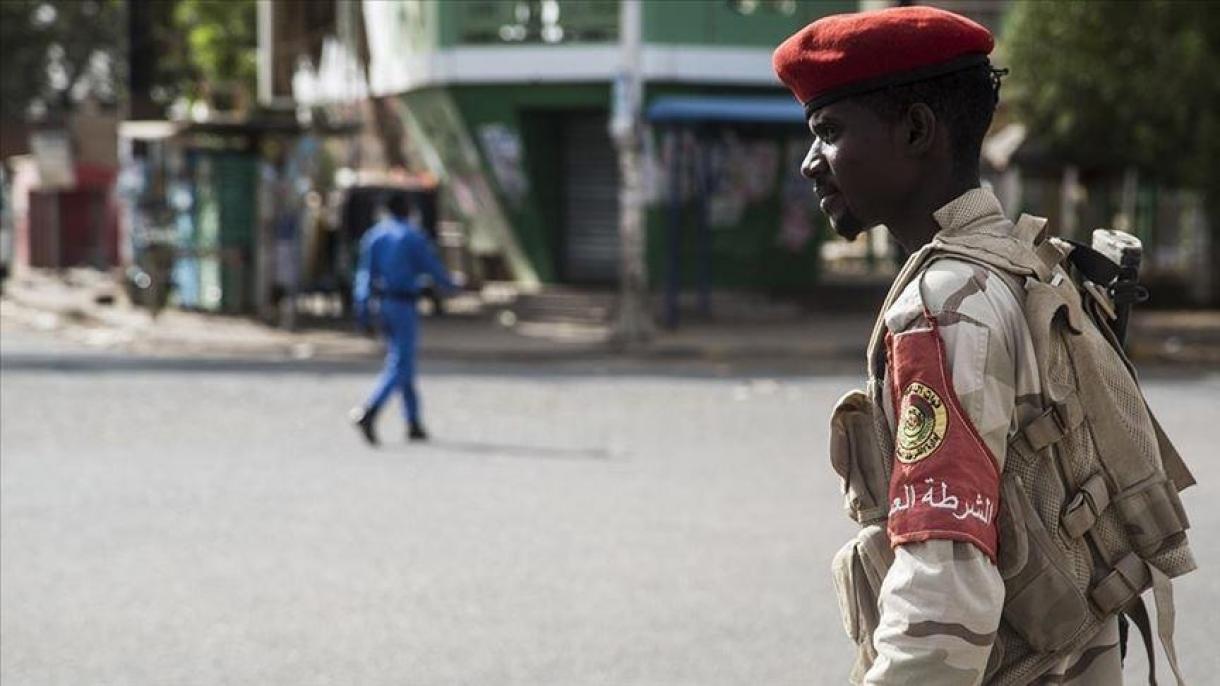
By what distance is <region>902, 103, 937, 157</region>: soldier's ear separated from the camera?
101 inches

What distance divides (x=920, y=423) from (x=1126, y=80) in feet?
72.9

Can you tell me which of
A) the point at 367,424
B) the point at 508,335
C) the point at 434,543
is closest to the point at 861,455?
the point at 434,543

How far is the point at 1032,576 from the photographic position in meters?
2.50

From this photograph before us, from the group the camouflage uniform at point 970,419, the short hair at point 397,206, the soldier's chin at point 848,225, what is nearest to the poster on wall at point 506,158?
the short hair at point 397,206

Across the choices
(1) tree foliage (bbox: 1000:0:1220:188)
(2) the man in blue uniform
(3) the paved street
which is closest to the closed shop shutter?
(1) tree foliage (bbox: 1000:0:1220:188)

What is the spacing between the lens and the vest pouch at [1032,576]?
2.49 m

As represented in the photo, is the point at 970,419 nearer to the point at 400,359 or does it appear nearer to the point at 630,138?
the point at 400,359

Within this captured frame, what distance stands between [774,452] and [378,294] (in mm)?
2750

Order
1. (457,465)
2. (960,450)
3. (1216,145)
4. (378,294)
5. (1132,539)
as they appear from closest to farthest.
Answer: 1. (960,450)
2. (1132,539)
3. (457,465)
4. (378,294)
5. (1216,145)

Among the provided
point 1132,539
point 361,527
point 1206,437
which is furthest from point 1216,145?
point 1132,539

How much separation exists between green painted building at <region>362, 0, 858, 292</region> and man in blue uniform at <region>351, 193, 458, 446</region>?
11.2 m

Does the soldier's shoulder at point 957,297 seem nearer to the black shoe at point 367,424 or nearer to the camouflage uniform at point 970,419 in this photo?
the camouflage uniform at point 970,419

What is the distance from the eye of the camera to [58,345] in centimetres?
1967

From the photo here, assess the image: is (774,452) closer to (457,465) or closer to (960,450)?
(457,465)
